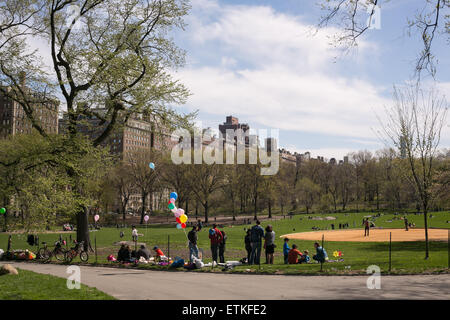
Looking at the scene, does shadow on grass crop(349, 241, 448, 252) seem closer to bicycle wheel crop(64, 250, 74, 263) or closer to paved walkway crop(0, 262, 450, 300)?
paved walkway crop(0, 262, 450, 300)

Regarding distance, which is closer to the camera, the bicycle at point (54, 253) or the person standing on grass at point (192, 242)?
the person standing on grass at point (192, 242)

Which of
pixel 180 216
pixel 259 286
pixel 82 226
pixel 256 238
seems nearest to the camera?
pixel 259 286

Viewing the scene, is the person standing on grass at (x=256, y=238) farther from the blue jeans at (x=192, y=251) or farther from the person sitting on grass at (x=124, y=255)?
the person sitting on grass at (x=124, y=255)

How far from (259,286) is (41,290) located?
647cm

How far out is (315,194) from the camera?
351 ft

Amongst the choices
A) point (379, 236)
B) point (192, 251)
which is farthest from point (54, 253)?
point (379, 236)

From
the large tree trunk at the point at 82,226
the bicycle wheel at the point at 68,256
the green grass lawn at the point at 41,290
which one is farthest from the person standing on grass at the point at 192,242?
the large tree trunk at the point at 82,226

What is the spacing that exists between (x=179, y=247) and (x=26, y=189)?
14.0 metres

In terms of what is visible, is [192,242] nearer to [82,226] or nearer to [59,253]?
[59,253]

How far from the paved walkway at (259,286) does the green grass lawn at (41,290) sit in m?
0.72

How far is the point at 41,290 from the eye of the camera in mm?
11547

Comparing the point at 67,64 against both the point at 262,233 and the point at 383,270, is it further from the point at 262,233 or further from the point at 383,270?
the point at 383,270

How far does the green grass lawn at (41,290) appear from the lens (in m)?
10.6
